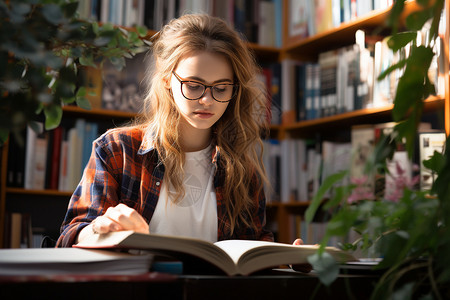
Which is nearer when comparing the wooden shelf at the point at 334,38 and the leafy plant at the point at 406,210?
the leafy plant at the point at 406,210

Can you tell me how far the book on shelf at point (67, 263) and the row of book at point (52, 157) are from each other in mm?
1667

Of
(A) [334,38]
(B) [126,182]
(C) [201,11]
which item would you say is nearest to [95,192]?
(B) [126,182]

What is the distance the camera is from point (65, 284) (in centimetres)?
62

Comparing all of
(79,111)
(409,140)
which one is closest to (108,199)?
(409,140)

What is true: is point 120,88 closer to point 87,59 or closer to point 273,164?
point 273,164

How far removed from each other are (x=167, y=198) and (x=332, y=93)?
4.23 ft

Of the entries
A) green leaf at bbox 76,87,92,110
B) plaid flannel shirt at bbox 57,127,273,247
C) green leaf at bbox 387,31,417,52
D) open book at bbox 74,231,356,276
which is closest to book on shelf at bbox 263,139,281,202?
plaid flannel shirt at bbox 57,127,273,247

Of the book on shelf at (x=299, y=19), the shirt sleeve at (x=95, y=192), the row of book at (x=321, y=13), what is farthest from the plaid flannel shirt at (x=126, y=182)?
the book on shelf at (x=299, y=19)

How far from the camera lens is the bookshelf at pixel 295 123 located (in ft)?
7.48

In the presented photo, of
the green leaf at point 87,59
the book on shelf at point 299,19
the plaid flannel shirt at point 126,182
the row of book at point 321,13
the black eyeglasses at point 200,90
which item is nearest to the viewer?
the green leaf at point 87,59

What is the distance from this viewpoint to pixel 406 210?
654 millimetres

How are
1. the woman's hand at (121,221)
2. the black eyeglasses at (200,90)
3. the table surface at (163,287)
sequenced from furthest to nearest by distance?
the black eyeglasses at (200,90)
the woman's hand at (121,221)
the table surface at (163,287)

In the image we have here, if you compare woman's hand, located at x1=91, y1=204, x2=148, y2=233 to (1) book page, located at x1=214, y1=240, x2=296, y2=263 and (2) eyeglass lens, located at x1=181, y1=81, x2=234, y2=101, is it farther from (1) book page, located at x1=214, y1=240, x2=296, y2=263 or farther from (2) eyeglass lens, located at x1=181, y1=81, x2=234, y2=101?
(2) eyeglass lens, located at x1=181, y1=81, x2=234, y2=101

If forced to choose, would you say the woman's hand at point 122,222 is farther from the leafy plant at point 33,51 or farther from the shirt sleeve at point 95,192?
the shirt sleeve at point 95,192
